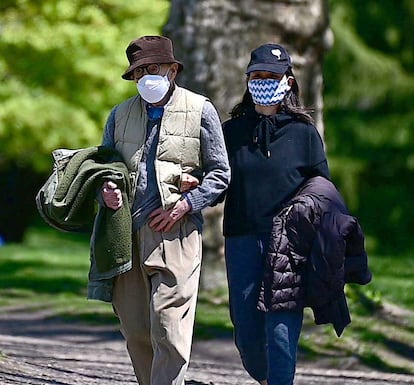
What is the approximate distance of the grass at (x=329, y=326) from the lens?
9438 mm

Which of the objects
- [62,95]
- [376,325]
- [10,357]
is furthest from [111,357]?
[62,95]

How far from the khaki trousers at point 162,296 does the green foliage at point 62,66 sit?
14730mm

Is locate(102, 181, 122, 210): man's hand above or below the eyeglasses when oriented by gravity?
below

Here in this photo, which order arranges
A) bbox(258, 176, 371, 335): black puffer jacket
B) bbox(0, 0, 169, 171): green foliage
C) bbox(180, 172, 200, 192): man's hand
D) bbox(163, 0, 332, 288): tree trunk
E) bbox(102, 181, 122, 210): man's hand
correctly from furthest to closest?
bbox(0, 0, 169, 171): green foliage
bbox(163, 0, 332, 288): tree trunk
bbox(258, 176, 371, 335): black puffer jacket
bbox(180, 172, 200, 192): man's hand
bbox(102, 181, 122, 210): man's hand

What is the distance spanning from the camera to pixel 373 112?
28484 mm

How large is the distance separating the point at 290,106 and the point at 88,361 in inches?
119

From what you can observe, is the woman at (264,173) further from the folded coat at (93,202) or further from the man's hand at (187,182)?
the folded coat at (93,202)

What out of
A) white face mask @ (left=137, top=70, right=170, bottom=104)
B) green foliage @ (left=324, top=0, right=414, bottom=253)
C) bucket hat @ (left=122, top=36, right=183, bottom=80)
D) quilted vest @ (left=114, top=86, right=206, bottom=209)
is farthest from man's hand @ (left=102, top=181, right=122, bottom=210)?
green foliage @ (left=324, top=0, right=414, bottom=253)

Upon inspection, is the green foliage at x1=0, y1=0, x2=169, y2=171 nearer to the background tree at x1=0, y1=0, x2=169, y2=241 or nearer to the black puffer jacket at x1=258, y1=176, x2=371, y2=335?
the background tree at x1=0, y1=0, x2=169, y2=241

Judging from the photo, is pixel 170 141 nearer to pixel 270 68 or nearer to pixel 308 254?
pixel 270 68

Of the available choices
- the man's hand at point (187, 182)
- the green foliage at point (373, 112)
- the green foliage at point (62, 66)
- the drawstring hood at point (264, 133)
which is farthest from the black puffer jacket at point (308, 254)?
the green foliage at point (373, 112)

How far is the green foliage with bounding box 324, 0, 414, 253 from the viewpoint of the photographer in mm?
26844

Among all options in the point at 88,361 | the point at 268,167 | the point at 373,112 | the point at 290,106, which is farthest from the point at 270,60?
the point at 373,112

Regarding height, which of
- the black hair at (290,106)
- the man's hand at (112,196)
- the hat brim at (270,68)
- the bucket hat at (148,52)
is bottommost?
the man's hand at (112,196)
